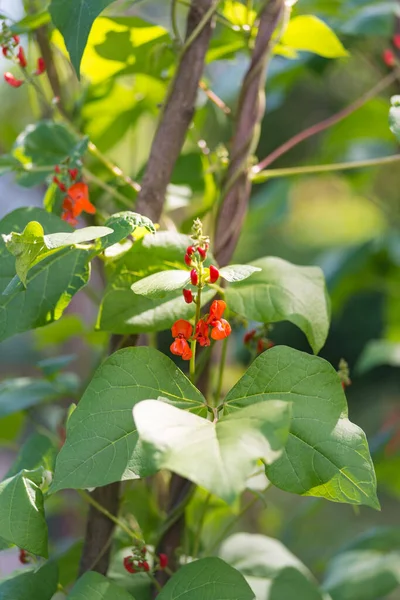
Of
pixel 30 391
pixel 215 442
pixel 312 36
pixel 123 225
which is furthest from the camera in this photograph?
pixel 30 391

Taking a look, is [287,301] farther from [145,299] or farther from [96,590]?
[96,590]

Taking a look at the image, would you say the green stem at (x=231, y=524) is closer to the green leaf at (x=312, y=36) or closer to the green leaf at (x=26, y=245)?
the green leaf at (x=26, y=245)

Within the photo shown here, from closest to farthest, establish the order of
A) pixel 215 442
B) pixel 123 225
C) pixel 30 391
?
pixel 215 442
pixel 123 225
pixel 30 391

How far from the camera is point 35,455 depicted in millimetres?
598

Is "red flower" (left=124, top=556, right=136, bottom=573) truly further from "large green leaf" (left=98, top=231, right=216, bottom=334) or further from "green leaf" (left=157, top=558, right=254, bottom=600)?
"large green leaf" (left=98, top=231, right=216, bottom=334)

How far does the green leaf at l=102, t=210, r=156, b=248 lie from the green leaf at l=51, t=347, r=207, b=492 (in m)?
0.07

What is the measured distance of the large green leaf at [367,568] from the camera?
83cm

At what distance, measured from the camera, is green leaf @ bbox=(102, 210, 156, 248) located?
44 cm

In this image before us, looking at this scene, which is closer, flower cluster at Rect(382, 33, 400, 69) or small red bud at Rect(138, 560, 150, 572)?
small red bud at Rect(138, 560, 150, 572)

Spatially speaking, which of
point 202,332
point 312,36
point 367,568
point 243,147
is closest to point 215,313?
point 202,332

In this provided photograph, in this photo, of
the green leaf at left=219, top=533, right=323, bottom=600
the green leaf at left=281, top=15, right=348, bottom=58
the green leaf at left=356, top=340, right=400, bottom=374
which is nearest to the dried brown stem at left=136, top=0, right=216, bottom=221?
the green leaf at left=281, top=15, right=348, bottom=58

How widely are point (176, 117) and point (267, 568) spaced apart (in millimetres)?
430

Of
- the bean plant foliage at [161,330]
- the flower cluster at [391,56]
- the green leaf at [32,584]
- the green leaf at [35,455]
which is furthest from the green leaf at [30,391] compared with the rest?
the flower cluster at [391,56]

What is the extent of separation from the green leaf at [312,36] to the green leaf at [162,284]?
351 millimetres
